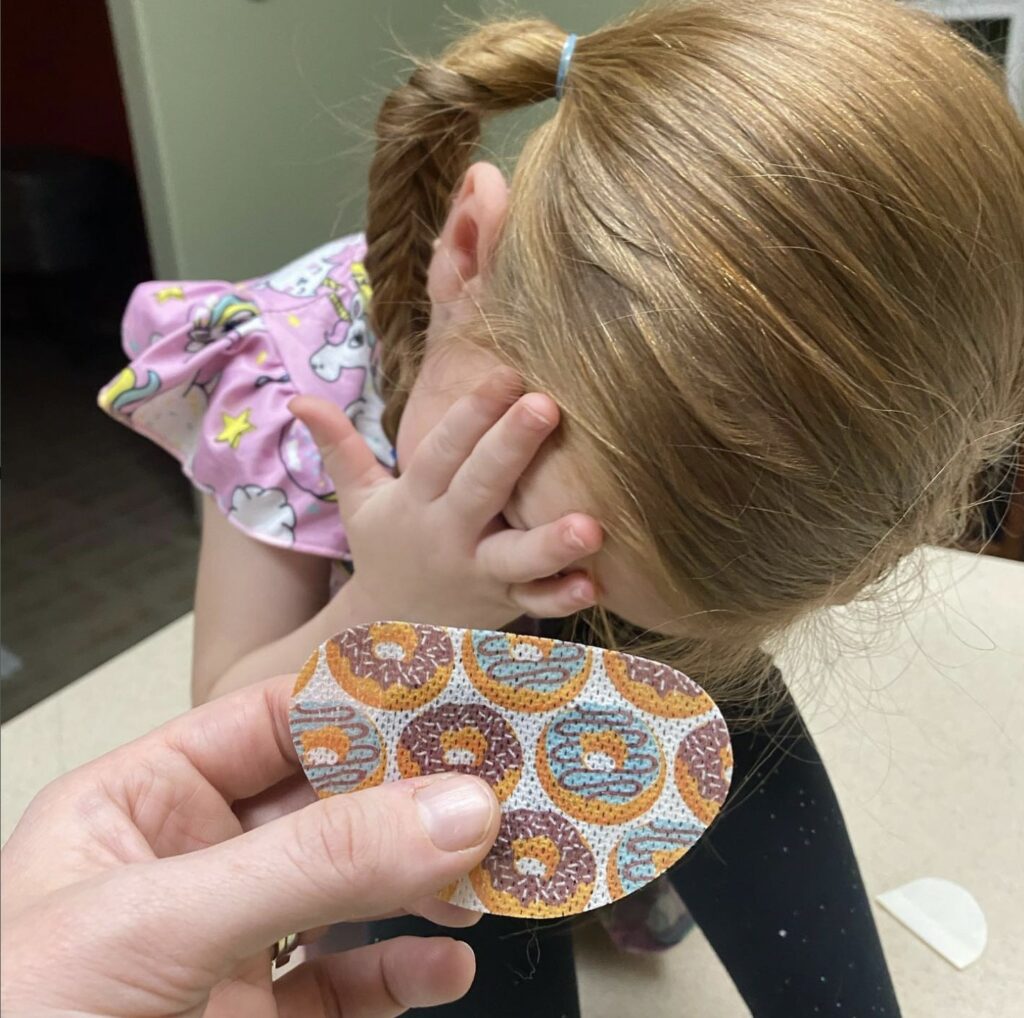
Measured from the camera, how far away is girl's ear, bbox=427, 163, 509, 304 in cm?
46

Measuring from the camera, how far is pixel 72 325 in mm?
754

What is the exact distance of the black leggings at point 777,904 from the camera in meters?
0.54

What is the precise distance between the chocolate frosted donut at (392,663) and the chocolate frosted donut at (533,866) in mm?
59

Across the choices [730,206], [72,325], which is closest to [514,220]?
[730,206]

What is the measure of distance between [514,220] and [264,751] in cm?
25

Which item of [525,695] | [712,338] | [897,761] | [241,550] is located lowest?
[897,761]

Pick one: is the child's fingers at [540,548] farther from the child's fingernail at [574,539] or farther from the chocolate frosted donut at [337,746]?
the chocolate frosted donut at [337,746]

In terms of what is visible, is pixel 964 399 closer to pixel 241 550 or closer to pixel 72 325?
pixel 241 550

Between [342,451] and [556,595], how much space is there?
16cm

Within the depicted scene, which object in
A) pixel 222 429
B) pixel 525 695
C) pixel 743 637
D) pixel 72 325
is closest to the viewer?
pixel 525 695

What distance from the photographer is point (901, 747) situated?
70 centimetres

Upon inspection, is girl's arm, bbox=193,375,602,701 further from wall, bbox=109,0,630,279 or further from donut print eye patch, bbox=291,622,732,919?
wall, bbox=109,0,630,279

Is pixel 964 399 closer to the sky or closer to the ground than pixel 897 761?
closer to the sky

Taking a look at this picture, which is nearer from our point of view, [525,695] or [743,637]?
[525,695]
